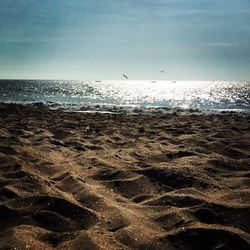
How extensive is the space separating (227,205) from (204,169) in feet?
5.55

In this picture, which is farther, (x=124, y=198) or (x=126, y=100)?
(x=126, y=100)

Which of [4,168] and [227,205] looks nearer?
[227,205]

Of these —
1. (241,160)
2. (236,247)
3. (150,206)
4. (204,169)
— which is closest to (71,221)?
(150,206)

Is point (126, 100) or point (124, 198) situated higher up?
point (124, 198)

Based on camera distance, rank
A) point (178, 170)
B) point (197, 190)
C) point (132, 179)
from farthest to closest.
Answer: point (178, 170) → point (132, 179) → point (197, 190)

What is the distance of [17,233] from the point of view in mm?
3137

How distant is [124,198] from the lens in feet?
14.4

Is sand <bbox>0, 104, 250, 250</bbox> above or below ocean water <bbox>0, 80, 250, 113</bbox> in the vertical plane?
above

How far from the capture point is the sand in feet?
10.4

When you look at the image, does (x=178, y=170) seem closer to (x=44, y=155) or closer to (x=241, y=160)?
(x=241, y=160)

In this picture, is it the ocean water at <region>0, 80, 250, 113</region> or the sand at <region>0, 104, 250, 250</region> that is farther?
the ocean water at <region>0, 80, 250, 113</region>

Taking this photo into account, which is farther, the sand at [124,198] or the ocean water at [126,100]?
the ocean water at [126,100]

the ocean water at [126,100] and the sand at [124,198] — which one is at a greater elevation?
the sand at [124,198]

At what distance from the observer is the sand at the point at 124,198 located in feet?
10.4
